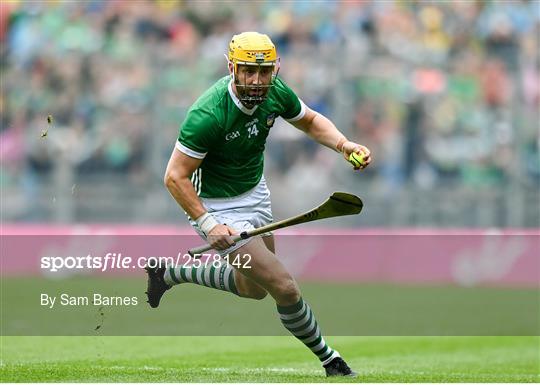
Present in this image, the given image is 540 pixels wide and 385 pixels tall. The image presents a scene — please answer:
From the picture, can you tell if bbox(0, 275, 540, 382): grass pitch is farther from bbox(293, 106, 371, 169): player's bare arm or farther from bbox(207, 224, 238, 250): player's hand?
bbox(293, 106, 371, 169): player's bare arm

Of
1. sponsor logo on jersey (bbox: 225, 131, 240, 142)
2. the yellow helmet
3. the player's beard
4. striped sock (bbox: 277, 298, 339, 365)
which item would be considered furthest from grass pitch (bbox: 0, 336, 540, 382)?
the yellow helmet

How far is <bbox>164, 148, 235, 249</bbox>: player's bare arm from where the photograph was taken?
8570mm

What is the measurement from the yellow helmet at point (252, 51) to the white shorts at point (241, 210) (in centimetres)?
109

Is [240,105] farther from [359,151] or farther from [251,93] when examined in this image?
[359,151]

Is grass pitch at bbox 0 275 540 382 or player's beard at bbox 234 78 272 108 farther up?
player's beard at bbox 234 78 272 108

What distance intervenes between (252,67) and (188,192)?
0.94 meters

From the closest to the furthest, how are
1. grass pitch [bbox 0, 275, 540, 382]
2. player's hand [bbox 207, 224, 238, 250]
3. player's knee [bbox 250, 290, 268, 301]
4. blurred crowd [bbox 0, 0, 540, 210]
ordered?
player's hand [bbox 207, 224, 238, 250] → grass pitch [bbox 0, 275, 540, 382] → player's knee [bbox 250, 290, 268, 301] → blurred crowd [bbox 0, 0, 540, 210]

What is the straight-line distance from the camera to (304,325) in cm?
902

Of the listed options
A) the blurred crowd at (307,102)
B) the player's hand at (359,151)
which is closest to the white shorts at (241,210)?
the player's hand at (359,151)

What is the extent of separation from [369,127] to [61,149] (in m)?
3.94

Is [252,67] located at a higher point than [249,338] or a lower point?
higher

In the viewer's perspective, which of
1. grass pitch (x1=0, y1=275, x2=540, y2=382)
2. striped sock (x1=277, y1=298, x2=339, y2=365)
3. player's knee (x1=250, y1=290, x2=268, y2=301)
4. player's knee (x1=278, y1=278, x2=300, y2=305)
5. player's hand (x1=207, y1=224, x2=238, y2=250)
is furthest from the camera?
player's knee (x1=250, y1=290, x2=268, y2=301)

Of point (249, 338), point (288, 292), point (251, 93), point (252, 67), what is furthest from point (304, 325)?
point (249, 338)

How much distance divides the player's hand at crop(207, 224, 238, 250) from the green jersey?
48 cm
